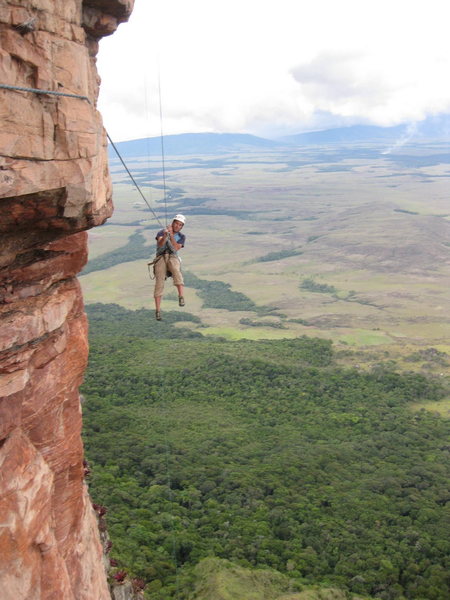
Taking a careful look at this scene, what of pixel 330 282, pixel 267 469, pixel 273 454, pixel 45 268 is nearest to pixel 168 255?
pixel 45 268

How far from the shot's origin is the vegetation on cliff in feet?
102

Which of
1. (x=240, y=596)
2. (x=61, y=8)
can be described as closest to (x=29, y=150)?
(x=61, y=8)

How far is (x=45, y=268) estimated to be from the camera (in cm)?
975

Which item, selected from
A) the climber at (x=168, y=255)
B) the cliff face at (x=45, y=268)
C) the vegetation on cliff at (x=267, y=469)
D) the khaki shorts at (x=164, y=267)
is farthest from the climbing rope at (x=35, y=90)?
the vegetation on cliff at (x=267, y=469)

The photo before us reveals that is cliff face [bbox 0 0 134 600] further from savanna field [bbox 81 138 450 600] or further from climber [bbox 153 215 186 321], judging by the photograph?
savanna field [bbox 81 138 450 600]

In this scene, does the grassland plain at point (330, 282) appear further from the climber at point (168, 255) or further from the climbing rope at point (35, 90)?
the climbing rope at point (35, 90)

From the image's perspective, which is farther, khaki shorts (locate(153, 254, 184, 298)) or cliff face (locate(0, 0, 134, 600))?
Answer: khaki shorts (locate(153, 254, 184, 298))

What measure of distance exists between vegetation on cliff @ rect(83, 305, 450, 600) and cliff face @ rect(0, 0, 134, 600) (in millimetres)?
16466

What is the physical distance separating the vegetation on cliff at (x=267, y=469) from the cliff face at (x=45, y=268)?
16466 mm

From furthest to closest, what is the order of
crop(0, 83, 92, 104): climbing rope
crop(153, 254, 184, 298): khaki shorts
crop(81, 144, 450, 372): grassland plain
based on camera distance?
crop(81, 144, 450, 372): grassland plain, crop(153, 254, 184, 298): khaki shorts, crop(0, 83, 92, 104): climbing rope

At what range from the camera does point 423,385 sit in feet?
213

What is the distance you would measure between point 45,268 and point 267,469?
114ft

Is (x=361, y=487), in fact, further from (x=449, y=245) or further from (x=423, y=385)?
(x=449, y=245)

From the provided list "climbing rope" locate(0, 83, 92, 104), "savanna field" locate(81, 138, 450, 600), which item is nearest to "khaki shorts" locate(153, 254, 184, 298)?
"climbing rope" locate(0, 83, 92, 104)
